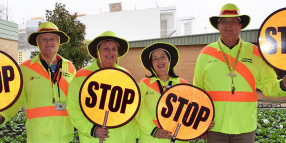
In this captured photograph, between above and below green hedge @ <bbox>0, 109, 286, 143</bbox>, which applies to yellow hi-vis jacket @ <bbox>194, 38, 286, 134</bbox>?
above

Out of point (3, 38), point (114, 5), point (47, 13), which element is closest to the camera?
point (3, 38)

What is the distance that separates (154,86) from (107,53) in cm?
61

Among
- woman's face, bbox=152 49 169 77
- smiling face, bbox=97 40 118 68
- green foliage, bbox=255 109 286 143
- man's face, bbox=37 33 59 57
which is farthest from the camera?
green foliage, bbox=255 109 286 143

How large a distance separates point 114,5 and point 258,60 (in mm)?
27611

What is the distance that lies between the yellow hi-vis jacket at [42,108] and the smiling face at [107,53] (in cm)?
63

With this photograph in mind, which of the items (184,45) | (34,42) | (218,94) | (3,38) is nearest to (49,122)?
(34,42)

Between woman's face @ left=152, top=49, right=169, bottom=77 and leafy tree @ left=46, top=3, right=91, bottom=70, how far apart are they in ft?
35.8

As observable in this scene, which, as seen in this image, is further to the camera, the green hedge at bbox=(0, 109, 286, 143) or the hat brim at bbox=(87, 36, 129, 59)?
the green hedge at bbox=(0, 109, 286, 143)

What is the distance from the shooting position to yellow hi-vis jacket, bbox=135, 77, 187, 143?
97.1 inches

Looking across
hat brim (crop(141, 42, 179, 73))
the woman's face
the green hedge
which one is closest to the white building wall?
the green hedge

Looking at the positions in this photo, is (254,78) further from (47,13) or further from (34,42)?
(47,13)

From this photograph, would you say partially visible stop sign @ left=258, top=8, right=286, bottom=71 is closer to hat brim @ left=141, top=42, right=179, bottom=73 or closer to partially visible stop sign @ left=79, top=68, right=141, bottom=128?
hat brim @ left=141, top=42, right=179, bottom=73

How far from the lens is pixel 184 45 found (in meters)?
14.1

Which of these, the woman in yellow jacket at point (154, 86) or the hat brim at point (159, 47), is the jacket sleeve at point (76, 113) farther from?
the hat brim at point (159, 47)
